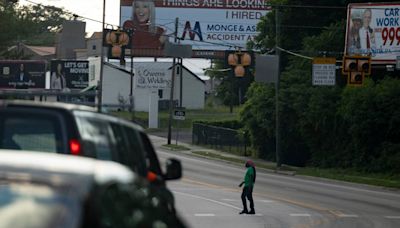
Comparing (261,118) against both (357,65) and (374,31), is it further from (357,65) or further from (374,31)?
(357,65)

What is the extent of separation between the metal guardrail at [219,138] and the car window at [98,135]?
53404mm

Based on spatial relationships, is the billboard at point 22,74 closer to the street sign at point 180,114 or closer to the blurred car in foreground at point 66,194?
the street sign at point 180,114

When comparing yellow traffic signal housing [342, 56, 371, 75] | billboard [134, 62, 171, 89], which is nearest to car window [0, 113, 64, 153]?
yellow traffic signal housing [342, 56, 371, 75]

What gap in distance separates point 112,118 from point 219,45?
241 feet

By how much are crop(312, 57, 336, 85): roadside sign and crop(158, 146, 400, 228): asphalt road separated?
499cm

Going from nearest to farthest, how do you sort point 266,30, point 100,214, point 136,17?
1. point 100,214
2. point 266,30
3. point 136,17

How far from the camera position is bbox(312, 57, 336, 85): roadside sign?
147 feet

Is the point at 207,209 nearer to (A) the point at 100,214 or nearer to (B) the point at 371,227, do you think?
(B) the point at 371,227

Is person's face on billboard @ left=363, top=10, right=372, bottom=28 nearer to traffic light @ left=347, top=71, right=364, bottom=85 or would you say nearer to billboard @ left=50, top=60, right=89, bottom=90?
traffic light @ left=347, top=71, right=364, bottom=85

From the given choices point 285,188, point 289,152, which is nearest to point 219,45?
point 289,152

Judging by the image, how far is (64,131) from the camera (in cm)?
696

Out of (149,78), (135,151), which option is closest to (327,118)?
(149,78)

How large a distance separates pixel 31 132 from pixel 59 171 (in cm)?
307

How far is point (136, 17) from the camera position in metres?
78.3
